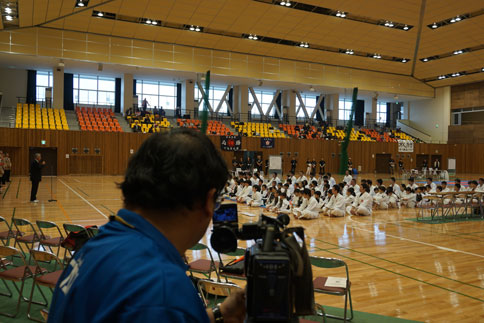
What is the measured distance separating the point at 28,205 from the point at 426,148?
108ft

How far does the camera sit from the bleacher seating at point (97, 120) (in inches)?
978

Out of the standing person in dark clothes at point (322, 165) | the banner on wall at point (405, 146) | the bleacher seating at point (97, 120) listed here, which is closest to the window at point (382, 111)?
the banner on wall at point (405, 146)

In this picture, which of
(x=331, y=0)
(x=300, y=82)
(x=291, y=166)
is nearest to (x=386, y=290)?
(x=331, y=0)

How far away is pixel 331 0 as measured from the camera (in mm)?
21000

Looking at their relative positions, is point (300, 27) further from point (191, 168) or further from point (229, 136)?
point (191, 168)

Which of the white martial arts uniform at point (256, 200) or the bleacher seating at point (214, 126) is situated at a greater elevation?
the bleacher seating at point (214, 126)

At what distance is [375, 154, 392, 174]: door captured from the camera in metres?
33.7

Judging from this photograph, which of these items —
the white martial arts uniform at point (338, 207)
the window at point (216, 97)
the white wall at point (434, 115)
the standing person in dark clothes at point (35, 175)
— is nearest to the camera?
the white martial arts uniform at point (338, 207)

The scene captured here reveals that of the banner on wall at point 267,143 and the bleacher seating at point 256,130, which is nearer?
the banner on wall at point 267,143

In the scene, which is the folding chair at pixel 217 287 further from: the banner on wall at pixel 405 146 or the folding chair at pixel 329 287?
the banner on wall at pixel 405 146

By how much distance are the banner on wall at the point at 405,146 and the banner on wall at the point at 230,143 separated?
15.0 meters

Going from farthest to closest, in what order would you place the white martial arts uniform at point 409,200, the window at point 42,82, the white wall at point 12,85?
the window at point 42,82 → the white wall at point 12,85 → the white martial arts uniform at point 409,200

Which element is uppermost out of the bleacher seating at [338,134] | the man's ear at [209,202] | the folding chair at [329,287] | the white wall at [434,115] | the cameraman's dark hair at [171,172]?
the white wall at [434,115]

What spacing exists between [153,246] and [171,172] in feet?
0.64
